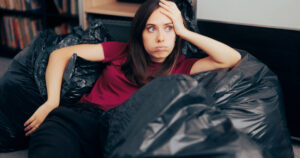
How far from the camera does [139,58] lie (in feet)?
4.10

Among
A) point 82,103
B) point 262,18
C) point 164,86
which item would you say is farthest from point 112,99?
point 262,18

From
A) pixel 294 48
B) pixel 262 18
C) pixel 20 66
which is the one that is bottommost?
pixel 20 66

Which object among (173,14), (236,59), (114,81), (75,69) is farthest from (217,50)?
(75,69)

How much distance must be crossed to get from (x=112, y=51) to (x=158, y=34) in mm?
278

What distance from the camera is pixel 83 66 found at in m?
1.30

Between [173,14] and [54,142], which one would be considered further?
[173,14]

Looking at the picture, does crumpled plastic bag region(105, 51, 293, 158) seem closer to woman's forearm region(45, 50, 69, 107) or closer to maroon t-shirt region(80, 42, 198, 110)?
maroon t-shirt region(80, 42, 198, 110)

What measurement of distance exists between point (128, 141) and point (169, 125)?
114 millimetres

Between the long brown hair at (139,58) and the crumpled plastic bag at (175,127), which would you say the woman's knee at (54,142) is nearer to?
the crumpled plastic bag at (175,127)

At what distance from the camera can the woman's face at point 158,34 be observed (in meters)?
1.13

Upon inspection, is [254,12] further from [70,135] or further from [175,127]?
[70,135]

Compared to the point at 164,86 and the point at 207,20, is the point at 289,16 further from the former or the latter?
the point at 164,86

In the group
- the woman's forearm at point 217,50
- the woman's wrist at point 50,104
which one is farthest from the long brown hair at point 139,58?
the woman's wrist at point 50,104

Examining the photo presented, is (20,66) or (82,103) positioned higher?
(20,66)
